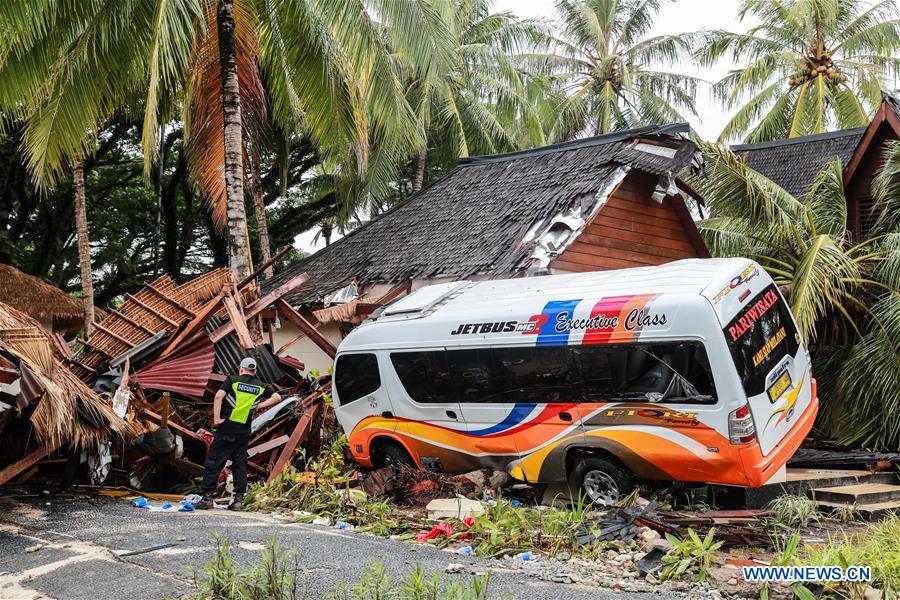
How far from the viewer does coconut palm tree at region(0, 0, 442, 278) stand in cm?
1251

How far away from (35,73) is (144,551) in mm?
9169

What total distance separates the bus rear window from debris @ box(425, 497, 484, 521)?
3.00 metres

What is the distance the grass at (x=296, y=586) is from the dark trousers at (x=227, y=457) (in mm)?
3942

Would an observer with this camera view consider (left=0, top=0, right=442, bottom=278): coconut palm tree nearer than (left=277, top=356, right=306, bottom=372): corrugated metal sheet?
Yes

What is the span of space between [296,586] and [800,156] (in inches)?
685

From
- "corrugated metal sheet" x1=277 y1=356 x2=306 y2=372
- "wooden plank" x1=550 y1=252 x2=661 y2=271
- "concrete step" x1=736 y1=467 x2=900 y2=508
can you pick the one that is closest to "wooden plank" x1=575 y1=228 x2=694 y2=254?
"wooden plank" x1=550 y1=252 x2=661 y2=271

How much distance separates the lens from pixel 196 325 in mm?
12617

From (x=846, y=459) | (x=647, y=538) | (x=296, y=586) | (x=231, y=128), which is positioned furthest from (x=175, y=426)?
(x=846, y=459)

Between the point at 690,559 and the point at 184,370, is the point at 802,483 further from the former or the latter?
the point at 184,370

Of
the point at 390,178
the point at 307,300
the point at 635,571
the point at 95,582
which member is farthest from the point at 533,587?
the point at 390,178

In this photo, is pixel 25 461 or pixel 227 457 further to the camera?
pixel 227 457

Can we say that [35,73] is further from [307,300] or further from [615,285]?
[615,285]

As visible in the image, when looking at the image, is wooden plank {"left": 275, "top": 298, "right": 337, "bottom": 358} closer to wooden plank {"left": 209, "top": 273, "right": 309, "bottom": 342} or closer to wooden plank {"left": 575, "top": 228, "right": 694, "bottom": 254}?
wooden plank {"left": 209, "top": 273, "right": 309, "bottom": 342}

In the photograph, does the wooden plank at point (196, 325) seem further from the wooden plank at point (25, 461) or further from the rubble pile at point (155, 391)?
the wooden plank at point (25, 461)
